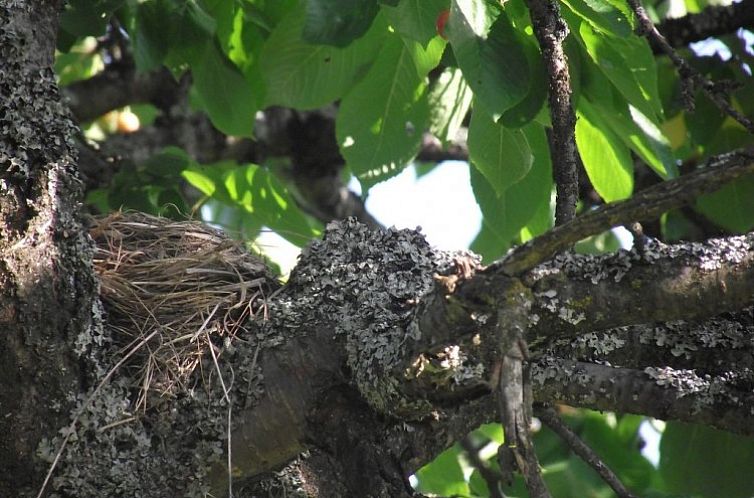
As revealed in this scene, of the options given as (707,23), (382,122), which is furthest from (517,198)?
(707,23)

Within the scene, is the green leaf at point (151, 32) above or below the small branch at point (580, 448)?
above

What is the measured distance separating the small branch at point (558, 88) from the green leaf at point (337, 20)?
332 millimetres

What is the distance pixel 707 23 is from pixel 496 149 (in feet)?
5.39

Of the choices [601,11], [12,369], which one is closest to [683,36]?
[601,11]

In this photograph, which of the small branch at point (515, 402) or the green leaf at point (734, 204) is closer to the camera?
the small branch at point (515, 402)

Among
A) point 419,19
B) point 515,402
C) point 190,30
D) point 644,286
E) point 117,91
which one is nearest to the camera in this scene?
point 515,402

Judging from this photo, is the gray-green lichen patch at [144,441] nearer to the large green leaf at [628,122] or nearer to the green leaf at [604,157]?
the large green leaf at [628,122]

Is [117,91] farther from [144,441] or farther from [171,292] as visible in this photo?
[144,441]

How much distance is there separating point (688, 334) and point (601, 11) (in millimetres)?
653

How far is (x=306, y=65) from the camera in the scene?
2.95 m

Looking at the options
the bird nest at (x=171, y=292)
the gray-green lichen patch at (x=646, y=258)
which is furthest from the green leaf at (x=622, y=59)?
the bird nest at (x=171, y=292)

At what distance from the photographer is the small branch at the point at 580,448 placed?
2.14 m

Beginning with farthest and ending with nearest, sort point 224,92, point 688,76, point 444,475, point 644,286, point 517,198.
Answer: point 444,475 → point 224,92 → point 517,198 → point 688,76 → point 644,286

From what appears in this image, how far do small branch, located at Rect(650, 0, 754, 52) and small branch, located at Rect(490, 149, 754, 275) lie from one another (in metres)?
2.30
